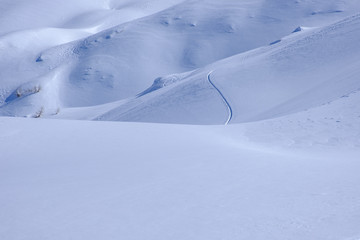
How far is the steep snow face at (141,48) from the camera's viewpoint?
15.0 meters

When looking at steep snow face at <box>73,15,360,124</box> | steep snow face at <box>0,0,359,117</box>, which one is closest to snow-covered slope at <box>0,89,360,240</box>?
steep snow face at <box>73,15,360,124</box>

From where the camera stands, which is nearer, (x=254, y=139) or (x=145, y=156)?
(x=145, y=156)

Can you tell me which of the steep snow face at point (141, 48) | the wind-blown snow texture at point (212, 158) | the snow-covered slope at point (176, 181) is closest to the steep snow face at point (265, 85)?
the wind-blown snow texture at point (212, 158)

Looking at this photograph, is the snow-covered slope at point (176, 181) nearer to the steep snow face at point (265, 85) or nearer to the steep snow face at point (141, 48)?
the steep snow face at point (265, 85)

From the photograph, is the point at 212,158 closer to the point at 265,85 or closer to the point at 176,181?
the point at 176,181

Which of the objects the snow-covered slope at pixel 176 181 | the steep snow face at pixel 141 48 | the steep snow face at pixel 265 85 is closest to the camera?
the snow-covered slope at pixel 176 181

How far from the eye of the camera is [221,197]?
2.60 metres

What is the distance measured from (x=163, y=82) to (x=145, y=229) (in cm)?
1079

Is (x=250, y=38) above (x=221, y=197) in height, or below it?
below

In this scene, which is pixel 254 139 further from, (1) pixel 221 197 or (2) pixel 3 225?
(2) pixel 3 225

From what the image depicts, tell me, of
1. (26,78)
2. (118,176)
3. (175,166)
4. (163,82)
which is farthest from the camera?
(26,78)

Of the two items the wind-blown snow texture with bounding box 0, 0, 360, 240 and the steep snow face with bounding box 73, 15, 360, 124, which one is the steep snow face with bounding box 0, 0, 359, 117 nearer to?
the wind-blown snow texture with bounding box 0, 0, 360, 240

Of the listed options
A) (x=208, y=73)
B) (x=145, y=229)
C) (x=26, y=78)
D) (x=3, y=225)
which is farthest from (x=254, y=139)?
(x=26, y=78)

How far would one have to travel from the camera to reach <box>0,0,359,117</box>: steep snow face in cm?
1495
